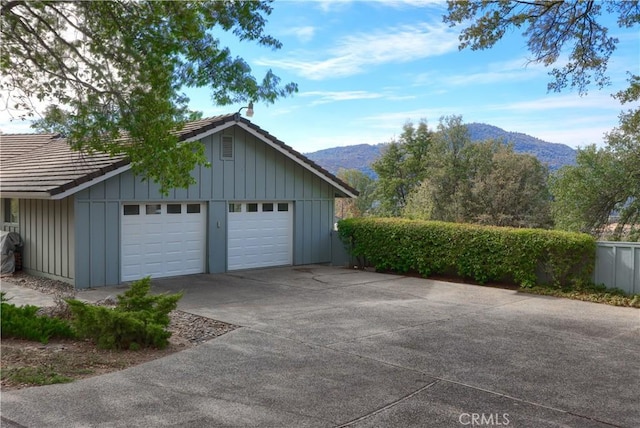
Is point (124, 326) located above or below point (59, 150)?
below

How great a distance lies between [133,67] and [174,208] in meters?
6.01

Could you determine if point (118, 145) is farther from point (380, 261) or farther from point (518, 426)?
point (380, 261)

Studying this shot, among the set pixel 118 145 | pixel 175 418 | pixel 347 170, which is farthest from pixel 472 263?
pixel 347 170

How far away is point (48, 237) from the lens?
12633 millimetres

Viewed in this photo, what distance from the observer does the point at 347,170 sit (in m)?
67.9

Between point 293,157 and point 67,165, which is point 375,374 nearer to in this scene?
point 67,165

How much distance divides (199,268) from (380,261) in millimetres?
4949

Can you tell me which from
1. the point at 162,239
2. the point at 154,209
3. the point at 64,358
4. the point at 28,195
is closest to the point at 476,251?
the point at 162,239

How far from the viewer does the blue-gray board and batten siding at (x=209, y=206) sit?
11.8 m

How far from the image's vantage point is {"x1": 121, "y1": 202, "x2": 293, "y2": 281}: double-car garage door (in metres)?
12.8

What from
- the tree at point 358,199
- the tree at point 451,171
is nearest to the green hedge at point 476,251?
the tree at point 451,171

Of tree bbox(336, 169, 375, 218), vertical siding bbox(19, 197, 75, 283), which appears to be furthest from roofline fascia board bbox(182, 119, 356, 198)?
tree bbox(336, 169, 375, 218)

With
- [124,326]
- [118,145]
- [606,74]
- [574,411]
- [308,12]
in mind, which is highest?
[308,12]

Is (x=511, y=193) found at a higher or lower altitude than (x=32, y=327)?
higher
